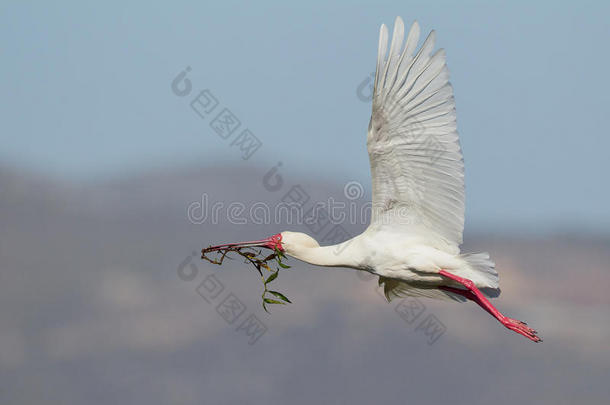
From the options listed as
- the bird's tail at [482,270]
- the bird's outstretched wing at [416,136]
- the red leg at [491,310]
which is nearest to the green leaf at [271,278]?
the bird's outstretched wing at [416,136]

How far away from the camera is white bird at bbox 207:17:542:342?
12.4 metres

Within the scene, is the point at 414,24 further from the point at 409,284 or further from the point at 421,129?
the point at 409,284

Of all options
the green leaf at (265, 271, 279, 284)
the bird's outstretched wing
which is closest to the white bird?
the bird's outstretched wing

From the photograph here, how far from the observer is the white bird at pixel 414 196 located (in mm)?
12406

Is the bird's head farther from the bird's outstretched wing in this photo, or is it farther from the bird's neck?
the bird's outstretched wing

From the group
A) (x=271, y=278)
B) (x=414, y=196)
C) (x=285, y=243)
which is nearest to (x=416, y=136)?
(x=414, y=196)

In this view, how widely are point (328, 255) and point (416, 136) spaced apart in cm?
234

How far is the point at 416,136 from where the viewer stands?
41.4 ft

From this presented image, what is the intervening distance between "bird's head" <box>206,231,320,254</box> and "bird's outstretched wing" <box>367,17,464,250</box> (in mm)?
1412

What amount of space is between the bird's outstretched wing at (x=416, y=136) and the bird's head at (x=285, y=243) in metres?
1.41

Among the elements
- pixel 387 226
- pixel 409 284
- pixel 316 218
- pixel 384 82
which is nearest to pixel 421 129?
pixel 384 82

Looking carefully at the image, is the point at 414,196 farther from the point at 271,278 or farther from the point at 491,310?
the point at 271,278

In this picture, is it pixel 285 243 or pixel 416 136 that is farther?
pixel 285 243

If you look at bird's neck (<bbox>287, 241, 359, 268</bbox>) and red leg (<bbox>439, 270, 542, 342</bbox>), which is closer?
red leg (<bbox>439, 270, 542, 342</bbox>)
